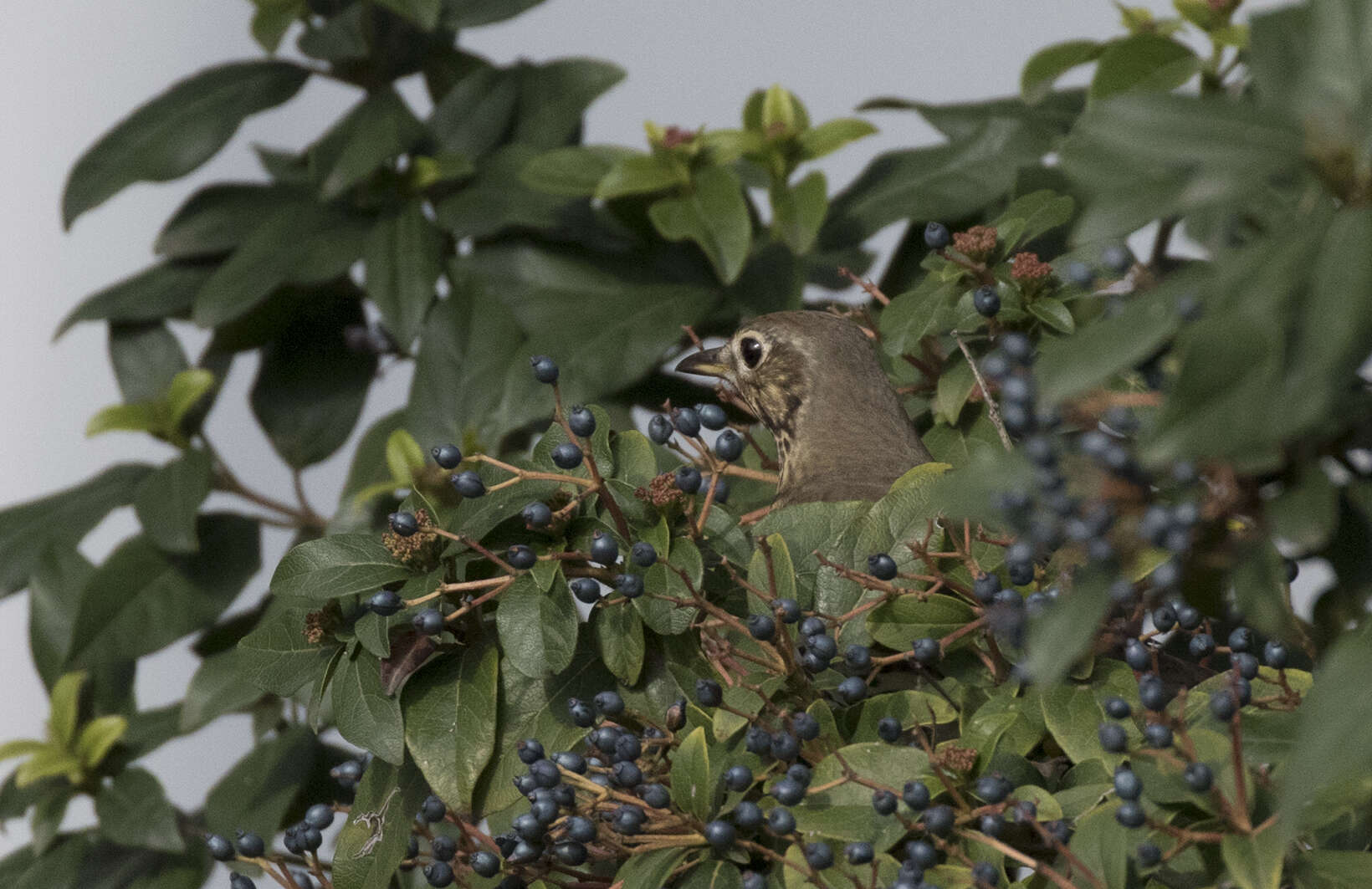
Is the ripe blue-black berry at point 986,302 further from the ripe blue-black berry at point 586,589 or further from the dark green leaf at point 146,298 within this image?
the dark green leaf at point 146,298

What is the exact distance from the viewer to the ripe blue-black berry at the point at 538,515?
0.65m

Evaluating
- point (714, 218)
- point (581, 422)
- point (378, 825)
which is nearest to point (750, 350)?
point (714, 218)

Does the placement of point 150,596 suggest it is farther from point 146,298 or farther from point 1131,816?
point 1131,816

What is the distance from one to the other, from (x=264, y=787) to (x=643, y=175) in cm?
65

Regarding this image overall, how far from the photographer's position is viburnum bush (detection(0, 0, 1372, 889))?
0.41 meters

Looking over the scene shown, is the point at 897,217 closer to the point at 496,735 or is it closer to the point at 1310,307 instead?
the point at 496,735

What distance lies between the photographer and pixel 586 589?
65 cm

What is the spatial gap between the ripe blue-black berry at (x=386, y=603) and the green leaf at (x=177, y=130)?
89cm

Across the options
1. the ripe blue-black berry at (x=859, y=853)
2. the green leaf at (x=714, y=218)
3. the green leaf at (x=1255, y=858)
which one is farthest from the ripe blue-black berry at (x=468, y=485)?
the green leaf at (x=714, y=218)

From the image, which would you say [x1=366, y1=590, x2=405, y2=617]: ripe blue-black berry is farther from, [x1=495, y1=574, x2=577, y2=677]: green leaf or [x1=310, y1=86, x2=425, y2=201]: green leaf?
[x1=310, y1=86, x2=425, y2=201]: green leaf

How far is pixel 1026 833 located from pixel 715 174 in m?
0.78

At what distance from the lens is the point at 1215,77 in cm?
118

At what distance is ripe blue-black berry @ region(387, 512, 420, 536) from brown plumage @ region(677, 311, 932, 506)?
0.28 metres

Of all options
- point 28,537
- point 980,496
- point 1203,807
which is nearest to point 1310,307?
point 980,496
